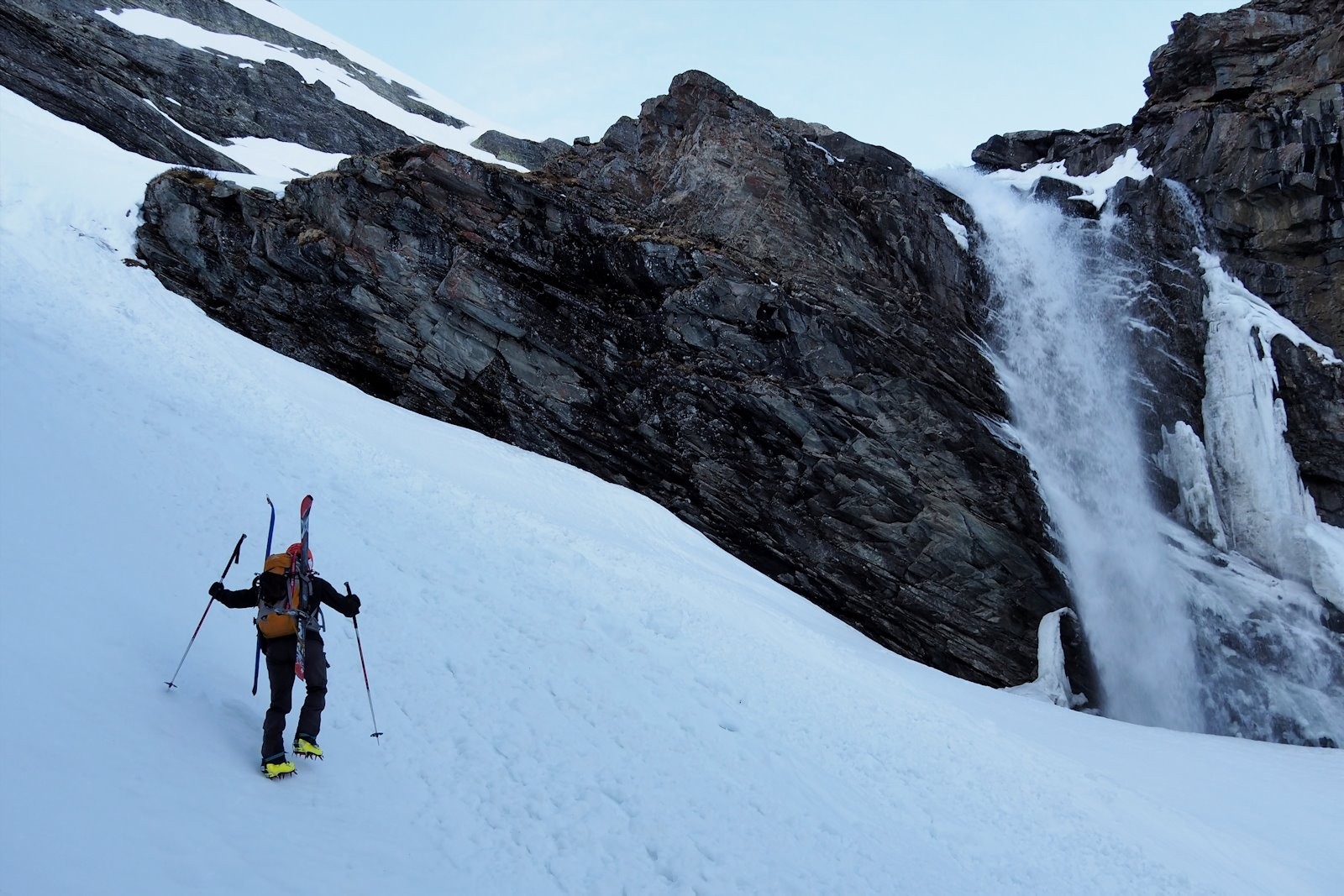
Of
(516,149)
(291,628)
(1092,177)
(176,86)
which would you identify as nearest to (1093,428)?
(1092,177)

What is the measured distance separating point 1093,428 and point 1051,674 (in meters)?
7.94

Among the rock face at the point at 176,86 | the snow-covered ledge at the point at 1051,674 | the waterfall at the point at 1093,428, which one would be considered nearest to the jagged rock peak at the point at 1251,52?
the waterfall at the point at 1093,428

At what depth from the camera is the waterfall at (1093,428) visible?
21172 millimetres

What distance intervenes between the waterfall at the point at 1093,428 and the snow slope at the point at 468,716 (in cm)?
343

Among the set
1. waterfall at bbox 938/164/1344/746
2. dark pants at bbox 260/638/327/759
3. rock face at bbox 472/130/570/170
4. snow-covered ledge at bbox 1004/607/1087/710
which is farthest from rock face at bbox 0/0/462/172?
snow-covered ledge at bbox 1004/607/1087/710

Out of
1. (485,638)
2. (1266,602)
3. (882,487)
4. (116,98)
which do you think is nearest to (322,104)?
(116,98)

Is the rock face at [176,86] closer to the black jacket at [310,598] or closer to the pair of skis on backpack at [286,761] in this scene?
the black jacket at [310,598]

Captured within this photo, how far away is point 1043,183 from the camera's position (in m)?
29.5

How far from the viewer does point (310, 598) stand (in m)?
7.16

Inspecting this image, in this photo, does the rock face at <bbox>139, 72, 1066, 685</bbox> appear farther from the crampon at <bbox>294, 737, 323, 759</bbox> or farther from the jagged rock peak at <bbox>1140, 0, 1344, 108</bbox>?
the crampon at <bbox>294, 737, 323, 759</bbox>

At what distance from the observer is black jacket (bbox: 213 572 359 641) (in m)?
7.02

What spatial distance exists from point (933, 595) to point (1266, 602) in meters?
8.62

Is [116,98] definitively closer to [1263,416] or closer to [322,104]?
[322,104]

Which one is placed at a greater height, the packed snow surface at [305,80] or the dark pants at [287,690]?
the packed snow surface at [305,80]
